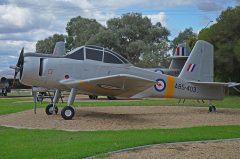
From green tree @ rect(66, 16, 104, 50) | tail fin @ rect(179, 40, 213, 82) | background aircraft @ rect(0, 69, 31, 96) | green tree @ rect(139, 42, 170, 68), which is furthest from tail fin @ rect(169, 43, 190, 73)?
green tree @ rect(66, 16, 104, 50)

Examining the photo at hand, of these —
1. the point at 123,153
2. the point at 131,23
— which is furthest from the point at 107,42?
the point at 123,153

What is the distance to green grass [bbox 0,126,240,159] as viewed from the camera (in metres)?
8.28

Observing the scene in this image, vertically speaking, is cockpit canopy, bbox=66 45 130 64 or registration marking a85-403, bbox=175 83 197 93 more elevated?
cockpit canopy, bbox=66 45 130 64

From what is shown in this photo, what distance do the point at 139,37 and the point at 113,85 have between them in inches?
2606

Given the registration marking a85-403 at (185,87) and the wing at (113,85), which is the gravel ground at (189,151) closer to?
the wing at (113,85)

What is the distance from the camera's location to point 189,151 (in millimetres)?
8992

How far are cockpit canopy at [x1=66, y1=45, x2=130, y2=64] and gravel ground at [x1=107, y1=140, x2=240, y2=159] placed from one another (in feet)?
22.8

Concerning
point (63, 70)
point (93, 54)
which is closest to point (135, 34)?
point (93, 54)

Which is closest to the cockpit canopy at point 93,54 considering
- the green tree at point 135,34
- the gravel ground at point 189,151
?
the gravel ground at point 189,151

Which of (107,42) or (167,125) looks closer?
(167,125)

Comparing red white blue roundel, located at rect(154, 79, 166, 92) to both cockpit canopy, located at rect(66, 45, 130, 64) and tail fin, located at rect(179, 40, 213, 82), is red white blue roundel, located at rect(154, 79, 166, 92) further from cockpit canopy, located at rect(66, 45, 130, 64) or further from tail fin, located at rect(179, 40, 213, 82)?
cockpit canopy, located at rect(66, 45, 130, 64)

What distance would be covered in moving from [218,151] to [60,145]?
3359 millimetres

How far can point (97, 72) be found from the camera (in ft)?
52.1

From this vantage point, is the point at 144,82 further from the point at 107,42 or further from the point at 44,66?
the point at 107,42
